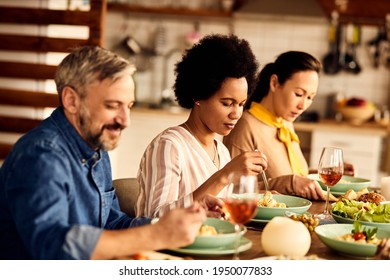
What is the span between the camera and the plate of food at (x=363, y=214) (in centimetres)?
179

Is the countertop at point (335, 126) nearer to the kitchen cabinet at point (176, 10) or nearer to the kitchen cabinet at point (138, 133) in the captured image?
the kitchen cabinet at point (138, 133)

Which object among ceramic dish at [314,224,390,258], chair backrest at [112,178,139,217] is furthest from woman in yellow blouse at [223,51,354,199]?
ceramic dish at [314,224,390,258]

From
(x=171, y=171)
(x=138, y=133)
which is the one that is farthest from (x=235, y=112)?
(x=138, y=133)

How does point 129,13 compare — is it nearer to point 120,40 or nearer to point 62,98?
point 120,40

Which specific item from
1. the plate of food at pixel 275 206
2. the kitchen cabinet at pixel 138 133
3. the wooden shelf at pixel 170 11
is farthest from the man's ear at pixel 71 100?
the wooden shelf at pixel 170 11

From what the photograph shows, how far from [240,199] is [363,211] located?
2.14ft

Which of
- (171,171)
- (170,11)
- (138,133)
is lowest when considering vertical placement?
(138,133)

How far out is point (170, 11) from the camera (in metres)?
5.61

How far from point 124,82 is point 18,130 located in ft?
9.63

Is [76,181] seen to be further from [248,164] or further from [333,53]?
[333,53]

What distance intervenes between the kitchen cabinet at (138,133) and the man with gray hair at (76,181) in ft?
11.7

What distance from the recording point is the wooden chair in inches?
158
